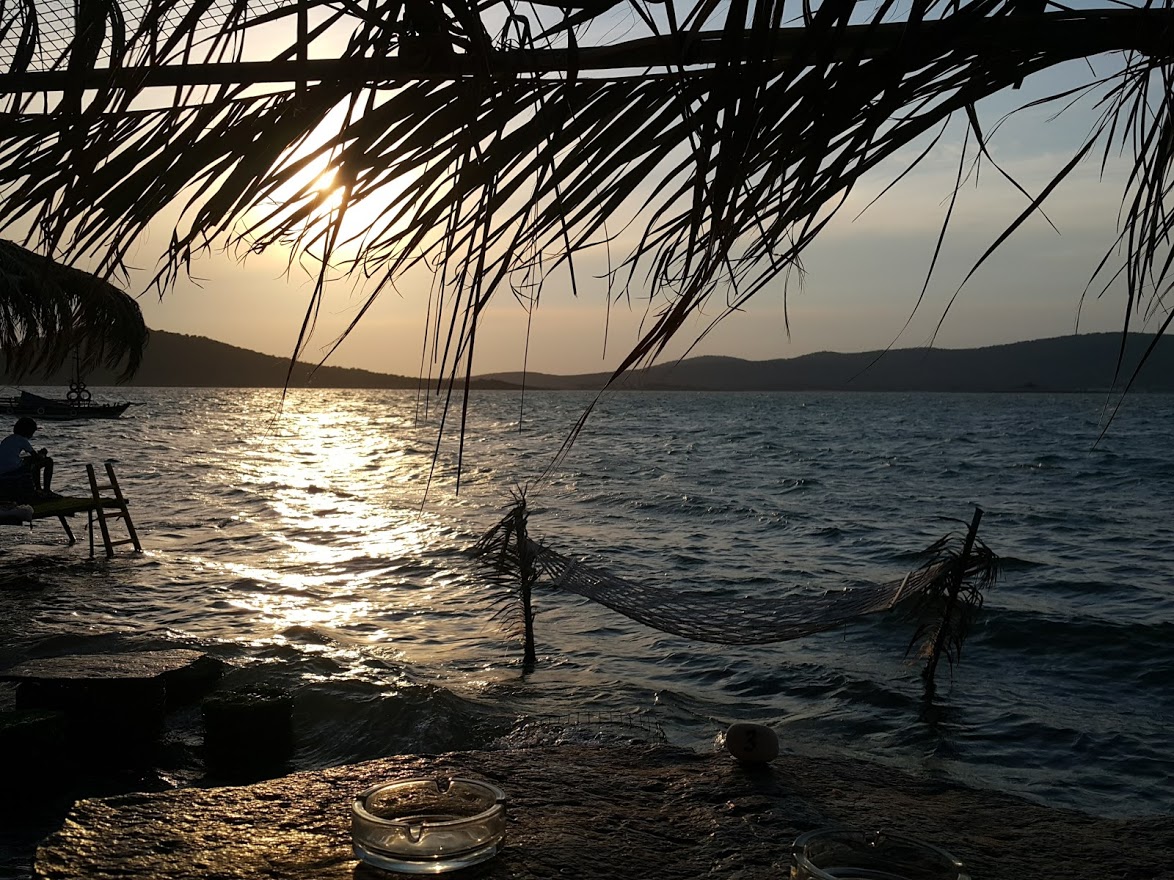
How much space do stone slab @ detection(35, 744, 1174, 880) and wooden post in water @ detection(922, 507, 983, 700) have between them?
3.60 metres

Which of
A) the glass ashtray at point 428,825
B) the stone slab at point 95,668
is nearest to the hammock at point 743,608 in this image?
the stone slab at point 95,668

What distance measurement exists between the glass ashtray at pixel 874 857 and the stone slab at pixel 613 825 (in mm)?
487

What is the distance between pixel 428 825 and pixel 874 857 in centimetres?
103

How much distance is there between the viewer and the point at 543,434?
66312mm

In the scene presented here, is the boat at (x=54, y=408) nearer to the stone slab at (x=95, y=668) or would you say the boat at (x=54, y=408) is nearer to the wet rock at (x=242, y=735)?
the stone slab at (x=95, y=668)

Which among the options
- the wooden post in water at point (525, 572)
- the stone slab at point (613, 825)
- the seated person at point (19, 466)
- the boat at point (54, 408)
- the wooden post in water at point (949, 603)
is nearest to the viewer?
the stone slab at point (613, 825)

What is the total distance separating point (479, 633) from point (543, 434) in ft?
183

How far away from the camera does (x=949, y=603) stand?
7.87 m

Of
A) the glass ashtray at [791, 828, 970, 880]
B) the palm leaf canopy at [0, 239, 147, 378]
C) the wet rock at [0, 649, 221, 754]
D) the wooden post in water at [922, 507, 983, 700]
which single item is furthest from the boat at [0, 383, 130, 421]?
the glass ashtray at [791, 828, 970, 880]

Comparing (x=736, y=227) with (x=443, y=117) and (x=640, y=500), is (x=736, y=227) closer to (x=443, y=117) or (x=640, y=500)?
(x=443, y=117)

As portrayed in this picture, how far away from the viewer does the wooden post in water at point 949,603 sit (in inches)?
296

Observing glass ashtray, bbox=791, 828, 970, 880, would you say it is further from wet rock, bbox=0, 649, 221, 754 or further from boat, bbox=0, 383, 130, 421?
boat, bbox=0, 383, 130, 421

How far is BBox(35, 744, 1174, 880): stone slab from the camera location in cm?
261

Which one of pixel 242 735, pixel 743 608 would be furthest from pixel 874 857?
pixel 743 608
